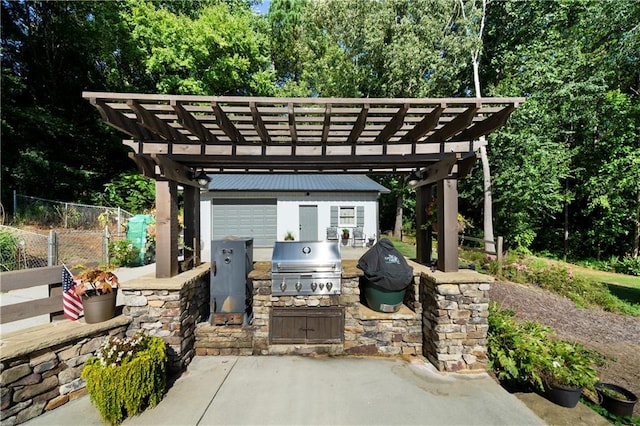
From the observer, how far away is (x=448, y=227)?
3.54 meters

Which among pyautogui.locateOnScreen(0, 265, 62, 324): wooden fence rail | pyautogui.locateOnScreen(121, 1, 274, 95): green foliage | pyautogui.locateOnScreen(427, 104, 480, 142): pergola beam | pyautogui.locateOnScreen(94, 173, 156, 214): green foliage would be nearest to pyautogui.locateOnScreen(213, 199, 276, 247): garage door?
pyautogui.locateOnScreen(94, 173, 156, 214): green foliage

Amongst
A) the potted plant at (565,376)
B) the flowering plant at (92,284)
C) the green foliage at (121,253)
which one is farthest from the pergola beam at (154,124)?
the green foliage at (121,253)

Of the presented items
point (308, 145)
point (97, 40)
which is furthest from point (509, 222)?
point (97, 40)

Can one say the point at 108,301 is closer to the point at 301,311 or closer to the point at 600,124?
the point at 301,311

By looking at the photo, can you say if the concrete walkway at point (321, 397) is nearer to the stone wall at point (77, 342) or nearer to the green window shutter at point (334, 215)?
the stone wall at point (77, 342)

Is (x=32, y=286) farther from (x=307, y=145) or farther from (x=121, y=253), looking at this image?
(x=121, y=253)

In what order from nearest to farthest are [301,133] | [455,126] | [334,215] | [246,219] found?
[455,126] → [301,133] → [246,219] → [334,215]

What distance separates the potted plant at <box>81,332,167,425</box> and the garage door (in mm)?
8813

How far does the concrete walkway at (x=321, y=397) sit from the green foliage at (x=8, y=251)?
5.19 metres

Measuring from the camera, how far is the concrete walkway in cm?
234

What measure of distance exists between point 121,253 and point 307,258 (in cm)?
678

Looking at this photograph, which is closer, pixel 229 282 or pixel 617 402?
pixel 617 402

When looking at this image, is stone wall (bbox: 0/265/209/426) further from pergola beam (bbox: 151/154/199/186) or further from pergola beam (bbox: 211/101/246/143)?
pergola beam (bbox: 211/101/246/143)

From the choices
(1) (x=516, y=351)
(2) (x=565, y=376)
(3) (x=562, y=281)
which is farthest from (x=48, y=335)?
(3) (x=562, y=281)
